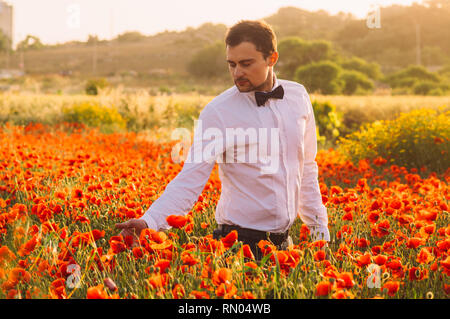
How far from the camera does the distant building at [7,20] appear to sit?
6589 cm

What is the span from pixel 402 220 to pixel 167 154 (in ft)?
16.2

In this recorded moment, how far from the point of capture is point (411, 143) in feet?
22.6

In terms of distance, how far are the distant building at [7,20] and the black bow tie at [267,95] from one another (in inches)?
2883

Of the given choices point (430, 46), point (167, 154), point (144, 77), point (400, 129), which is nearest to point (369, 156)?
point (400, 129)

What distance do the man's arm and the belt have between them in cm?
36

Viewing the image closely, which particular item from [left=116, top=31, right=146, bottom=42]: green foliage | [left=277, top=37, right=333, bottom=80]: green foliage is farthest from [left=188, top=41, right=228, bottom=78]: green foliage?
[left=116, top=31, right=146, bottom=42]: green foliage

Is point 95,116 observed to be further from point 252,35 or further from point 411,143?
point 252,35

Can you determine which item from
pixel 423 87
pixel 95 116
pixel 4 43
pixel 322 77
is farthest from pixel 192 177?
pixel 4 43

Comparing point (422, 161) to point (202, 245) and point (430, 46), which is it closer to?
point (202, 245)

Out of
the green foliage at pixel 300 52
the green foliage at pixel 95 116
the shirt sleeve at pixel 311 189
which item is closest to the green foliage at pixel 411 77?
the green foliage at pixel 300 52

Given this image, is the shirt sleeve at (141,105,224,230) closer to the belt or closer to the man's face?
the man's face

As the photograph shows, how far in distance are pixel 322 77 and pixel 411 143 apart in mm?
27015

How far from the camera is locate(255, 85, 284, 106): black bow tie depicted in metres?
2.39

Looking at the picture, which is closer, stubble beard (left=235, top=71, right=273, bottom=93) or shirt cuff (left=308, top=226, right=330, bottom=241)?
stubble beard (left=235, top=71, right=273, bottom=93)
